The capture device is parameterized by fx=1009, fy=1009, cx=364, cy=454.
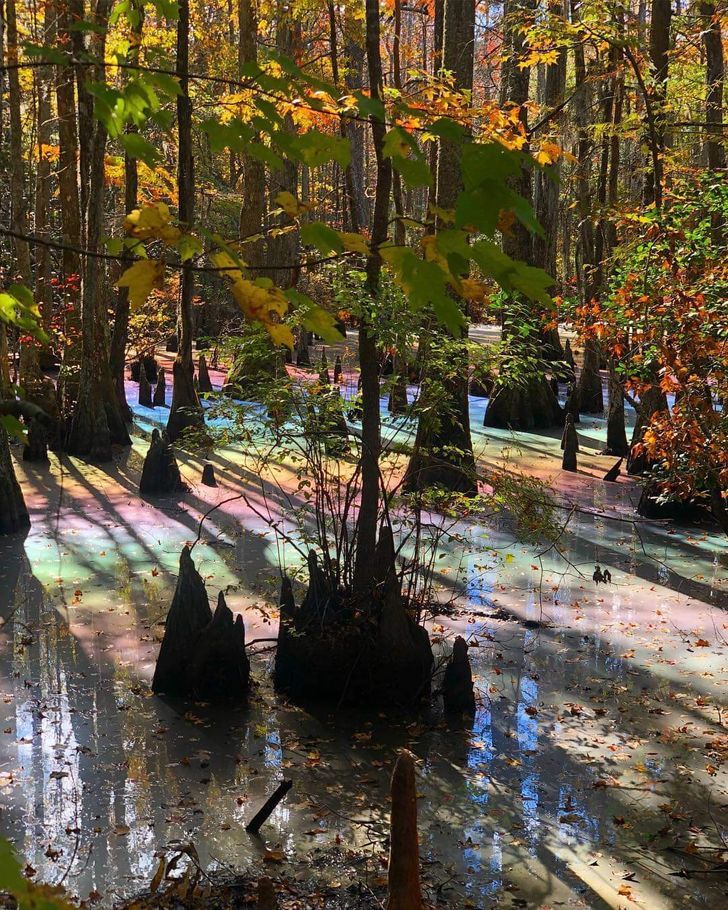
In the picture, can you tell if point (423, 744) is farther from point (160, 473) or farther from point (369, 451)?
point (160, 473)

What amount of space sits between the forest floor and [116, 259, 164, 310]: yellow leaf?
7.58ft

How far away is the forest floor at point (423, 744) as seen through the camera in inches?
190

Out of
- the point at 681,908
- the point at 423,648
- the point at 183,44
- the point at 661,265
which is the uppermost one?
the point at 183,44

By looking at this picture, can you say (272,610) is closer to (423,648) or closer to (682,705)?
(423,648)

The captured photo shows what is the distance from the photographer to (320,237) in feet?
6.39

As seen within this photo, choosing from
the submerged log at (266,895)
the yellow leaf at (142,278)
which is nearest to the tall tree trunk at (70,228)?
the submerged log at (266,895)

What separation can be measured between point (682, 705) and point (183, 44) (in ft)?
36.6

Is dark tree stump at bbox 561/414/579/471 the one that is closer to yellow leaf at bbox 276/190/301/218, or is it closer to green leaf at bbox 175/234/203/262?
yellow leaf at bbox 276/190/301/218

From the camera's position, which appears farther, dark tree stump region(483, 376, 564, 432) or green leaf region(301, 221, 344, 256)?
dark tree stump region(483, 376, 564, 432)

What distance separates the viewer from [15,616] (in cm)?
827

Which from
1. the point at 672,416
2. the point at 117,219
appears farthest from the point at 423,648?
the point at 117,219

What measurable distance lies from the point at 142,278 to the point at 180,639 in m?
5.05

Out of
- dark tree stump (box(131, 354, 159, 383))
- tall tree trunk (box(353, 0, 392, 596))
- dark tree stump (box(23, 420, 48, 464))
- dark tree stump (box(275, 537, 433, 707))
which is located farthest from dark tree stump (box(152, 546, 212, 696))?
dark tree stump (box(131, 354, 159, 383))

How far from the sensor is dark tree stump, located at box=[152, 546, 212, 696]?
6.70 metres
